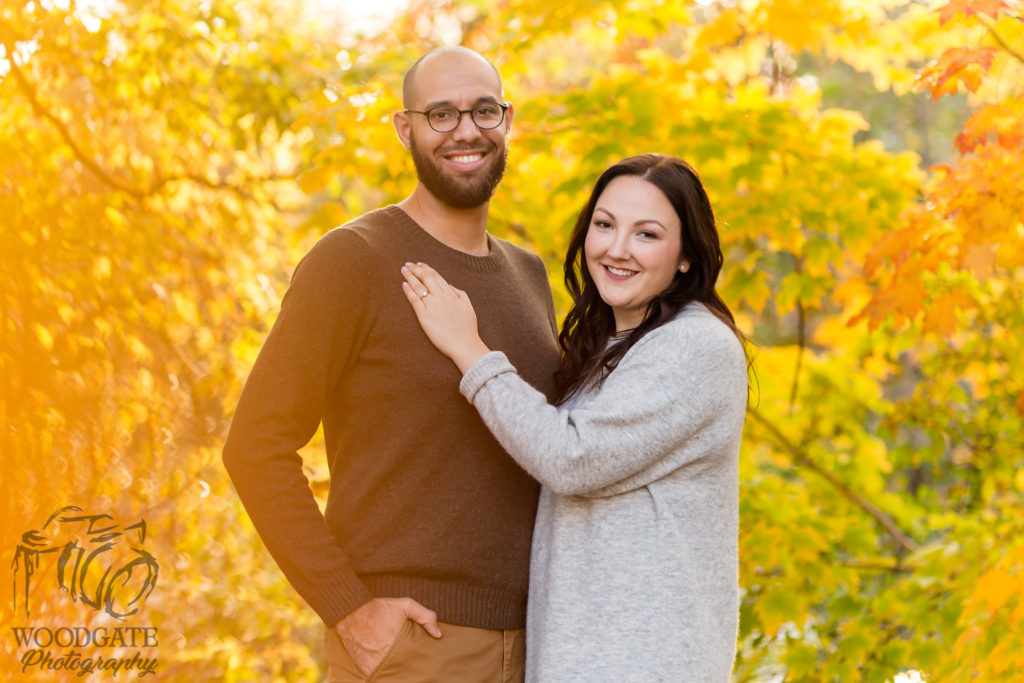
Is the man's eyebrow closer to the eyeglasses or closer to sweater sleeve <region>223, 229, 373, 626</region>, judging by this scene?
the eyeglasses

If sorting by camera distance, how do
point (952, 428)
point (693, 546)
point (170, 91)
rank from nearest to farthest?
point (693, 546)
point (952, 428)
point (170, 91)

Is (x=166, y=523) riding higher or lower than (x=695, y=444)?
lower

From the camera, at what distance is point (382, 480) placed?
2213mm

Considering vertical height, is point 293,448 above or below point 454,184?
below

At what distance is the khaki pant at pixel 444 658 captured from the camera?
7.10 ft

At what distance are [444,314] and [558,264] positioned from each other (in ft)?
7.18

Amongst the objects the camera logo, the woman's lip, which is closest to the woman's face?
the woman's lip

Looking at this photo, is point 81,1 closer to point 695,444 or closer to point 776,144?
point 776,144

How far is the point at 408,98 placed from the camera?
2.57m

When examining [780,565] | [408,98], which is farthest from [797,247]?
[408,98]

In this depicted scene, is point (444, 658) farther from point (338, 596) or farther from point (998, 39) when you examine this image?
point (998, 39)

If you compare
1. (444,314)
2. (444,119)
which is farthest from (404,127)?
(444,314)

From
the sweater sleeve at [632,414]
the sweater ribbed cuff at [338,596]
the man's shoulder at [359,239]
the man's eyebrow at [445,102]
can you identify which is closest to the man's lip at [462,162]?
the man's eyebrow at [445,102]

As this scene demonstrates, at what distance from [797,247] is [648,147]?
0.74 meters
